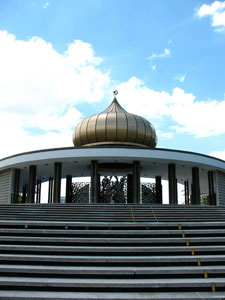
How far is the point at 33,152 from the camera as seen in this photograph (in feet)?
71.2

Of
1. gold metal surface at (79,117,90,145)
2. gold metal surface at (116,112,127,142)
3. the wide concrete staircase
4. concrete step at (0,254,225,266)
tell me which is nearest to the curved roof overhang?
gold metal surface at (79,117,90,145)

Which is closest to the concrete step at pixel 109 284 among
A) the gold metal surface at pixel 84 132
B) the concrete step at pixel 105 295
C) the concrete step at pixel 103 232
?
the concrete step at pixel 105 295

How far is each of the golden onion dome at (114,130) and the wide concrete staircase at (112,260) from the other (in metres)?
14.8

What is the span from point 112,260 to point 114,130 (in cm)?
1706

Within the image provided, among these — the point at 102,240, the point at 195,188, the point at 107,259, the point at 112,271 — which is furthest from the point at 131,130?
the point at 112,271

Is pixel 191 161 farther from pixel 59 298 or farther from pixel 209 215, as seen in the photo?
pixel 59 298

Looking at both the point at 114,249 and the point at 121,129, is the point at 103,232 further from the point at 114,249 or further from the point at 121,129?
the point at 121,129

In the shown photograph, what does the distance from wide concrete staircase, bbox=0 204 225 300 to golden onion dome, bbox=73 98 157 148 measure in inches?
584

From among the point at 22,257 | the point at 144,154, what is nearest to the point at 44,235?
the point at 22,257

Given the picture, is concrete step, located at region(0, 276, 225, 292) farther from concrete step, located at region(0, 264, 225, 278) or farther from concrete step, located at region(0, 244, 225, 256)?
concrete step, located at region(0, 244, 225, 256)

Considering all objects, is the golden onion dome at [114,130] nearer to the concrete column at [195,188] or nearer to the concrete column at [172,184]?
the concrete column at [172,184]

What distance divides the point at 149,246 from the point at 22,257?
9.40ft

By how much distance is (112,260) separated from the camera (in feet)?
21.8

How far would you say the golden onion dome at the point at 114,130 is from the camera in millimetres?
23359
